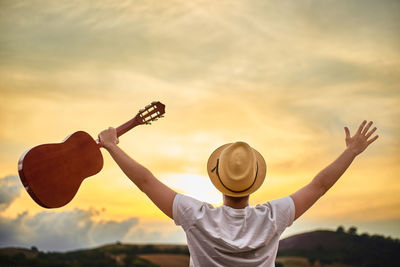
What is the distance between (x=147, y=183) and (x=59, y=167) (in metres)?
1.72

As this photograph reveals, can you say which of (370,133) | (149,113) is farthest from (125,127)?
(370,133)

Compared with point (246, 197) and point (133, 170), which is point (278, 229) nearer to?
point (246, 197)

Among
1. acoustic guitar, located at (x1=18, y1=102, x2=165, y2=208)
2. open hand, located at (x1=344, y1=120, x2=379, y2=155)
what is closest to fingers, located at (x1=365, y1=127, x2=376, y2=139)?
open hand, located at (x1=344, y1=120, x2=379, y2=155)

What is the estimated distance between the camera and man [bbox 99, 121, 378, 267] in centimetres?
288

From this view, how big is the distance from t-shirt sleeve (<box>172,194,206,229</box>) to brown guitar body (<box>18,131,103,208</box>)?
167 centimetres

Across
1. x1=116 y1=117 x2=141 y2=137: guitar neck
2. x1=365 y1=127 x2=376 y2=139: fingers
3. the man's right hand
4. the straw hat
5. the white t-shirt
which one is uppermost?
x1=116 y1=117 x2=141 y2=137: guitar neck

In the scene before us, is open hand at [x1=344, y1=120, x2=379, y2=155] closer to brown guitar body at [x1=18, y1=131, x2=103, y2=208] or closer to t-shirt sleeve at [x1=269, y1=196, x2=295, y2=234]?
t-shirt sleeve at [x1=269, y1=196, x2=295, y2=234]

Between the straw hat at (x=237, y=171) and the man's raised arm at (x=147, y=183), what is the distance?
13.2 inches

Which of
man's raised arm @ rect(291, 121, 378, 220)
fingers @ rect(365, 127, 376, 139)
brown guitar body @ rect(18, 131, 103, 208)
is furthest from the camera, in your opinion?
brown guitar body @ rect(18, 131, 103, 208)

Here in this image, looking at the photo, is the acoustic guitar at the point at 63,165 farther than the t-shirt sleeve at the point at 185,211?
Yes

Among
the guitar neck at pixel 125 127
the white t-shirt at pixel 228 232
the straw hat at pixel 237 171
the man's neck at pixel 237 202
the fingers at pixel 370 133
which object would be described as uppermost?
the guitar neck at pixel 125 127

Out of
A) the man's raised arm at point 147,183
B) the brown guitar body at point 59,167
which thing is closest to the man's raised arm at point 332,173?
the man's raised arm at point 147,183

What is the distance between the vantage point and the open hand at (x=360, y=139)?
347cm

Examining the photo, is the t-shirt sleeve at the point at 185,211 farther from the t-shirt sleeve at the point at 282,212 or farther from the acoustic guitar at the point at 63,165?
the acoustic guitar at the point at 63,165
